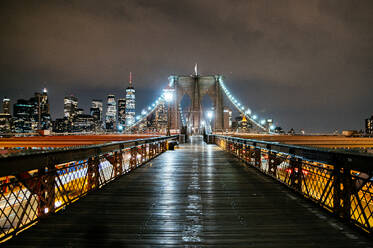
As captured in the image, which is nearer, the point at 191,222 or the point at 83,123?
the point at 191,222

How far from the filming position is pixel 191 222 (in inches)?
151

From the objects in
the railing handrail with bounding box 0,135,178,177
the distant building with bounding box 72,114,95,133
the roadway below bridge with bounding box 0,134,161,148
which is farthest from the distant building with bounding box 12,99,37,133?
the railing handrail with bounding box 0,135,178,177

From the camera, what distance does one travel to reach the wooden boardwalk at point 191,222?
322cm

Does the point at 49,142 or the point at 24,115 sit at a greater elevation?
the point at 24,115

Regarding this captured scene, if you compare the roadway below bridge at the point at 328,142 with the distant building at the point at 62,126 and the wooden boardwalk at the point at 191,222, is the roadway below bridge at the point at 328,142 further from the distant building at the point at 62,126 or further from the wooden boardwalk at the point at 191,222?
the distant building at the point at 62,126

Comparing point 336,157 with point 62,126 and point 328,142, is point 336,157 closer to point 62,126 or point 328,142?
point 328,142

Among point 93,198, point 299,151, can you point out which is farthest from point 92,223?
point 299,151

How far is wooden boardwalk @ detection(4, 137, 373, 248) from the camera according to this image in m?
3.22

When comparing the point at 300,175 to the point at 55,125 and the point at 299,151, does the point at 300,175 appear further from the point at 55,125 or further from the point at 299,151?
the point at 55,125

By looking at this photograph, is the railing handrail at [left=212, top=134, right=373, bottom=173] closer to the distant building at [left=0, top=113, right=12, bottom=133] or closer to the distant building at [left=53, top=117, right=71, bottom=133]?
the distant building at [left=0, top=113, right=12, bottom=133]

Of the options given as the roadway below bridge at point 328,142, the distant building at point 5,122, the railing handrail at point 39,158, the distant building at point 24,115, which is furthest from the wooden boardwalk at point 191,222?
the distant building at point 24,115

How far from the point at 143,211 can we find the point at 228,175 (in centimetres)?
388

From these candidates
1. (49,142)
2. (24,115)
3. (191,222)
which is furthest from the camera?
(24,115)

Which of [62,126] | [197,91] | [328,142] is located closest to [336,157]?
[328,142]
